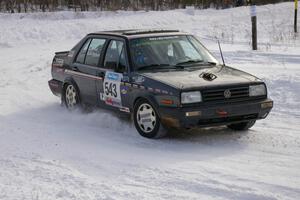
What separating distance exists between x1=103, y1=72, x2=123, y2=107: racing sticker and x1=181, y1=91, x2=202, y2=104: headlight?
1.34m

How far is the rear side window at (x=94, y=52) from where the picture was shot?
29.0 feet

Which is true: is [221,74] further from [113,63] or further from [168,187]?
[168,187]

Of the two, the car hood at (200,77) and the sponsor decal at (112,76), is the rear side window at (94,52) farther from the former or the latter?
the car hood at (200,77)

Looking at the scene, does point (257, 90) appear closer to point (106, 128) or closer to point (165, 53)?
point (165, 53)

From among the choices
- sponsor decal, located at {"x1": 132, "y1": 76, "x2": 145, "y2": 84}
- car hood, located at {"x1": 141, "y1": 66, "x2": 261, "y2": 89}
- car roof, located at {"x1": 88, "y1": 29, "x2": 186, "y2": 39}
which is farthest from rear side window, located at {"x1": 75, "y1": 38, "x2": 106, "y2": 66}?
car hood, located at {"x1": 141, "y1": 66, "x2": 261, "y2": 89}

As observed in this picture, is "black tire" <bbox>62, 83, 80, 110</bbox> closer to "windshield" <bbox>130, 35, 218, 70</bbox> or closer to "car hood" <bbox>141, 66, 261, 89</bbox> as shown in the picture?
"windshield" <bbox>130, 35, 218, 70</bbox>

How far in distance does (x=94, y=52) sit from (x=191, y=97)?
2.51 m

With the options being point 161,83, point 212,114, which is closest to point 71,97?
point 161,83

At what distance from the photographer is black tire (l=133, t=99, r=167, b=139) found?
7410 mm

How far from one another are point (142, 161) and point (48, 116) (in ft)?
11.1

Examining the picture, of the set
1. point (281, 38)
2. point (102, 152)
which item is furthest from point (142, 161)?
point (281, 38)

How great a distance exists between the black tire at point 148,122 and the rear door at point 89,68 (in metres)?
1.10

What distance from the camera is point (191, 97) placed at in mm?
7078

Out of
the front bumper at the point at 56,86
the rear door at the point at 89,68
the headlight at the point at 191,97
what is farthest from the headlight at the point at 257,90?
the front bumper at the point at 56,86
